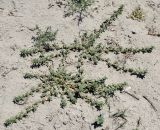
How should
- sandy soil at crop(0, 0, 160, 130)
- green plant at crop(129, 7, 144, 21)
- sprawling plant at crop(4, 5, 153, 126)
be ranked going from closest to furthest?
sandy soil at crop(0, 0, 160, 130) < sprawling plant at crop(4, 5, 153, 126) < green plant at crop(129, 7, 144, 21)

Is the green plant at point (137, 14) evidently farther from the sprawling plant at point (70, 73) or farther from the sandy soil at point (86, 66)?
the sprawling plant at point (70, 73)

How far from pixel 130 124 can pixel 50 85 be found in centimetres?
117

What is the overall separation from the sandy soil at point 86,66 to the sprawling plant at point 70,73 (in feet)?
0.25

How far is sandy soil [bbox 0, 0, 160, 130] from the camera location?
16.4 feet

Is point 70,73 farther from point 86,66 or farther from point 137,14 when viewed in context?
point 137,14

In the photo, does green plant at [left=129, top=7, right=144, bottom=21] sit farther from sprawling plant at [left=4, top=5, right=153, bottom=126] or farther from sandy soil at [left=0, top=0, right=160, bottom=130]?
sprawling plant at [left=4, top=5, right=153, bottom=126]

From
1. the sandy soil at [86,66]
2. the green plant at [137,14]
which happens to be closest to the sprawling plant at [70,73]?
the sandy soil at [86,66]

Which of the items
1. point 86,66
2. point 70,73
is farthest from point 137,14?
point 70,73

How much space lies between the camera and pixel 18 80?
211 inches

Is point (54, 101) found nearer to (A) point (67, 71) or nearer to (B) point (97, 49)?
(A) point (67, 71)

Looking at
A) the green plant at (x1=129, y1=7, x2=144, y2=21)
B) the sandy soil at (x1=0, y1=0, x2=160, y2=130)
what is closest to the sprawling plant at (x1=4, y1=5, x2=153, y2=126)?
the sandy soil at (x1=0, y1=0, x2=160, y2=130)

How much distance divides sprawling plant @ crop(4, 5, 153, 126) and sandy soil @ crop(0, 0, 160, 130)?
0.08 m

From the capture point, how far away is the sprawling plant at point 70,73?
5148mm

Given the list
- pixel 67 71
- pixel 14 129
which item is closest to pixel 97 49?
pixel 67 71
